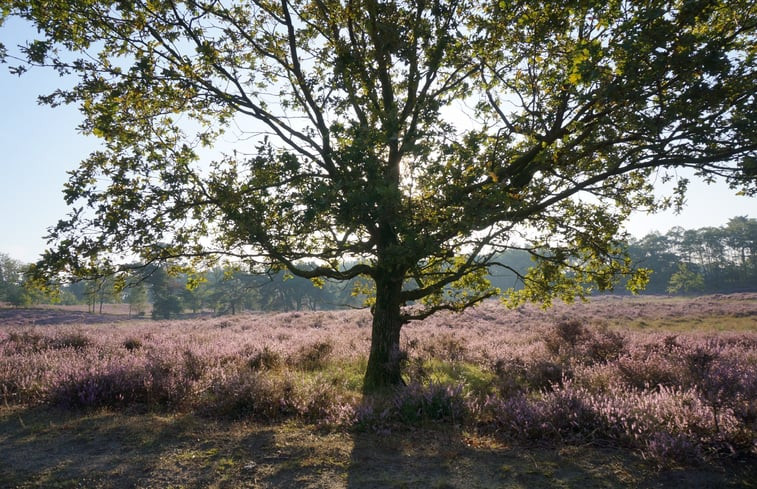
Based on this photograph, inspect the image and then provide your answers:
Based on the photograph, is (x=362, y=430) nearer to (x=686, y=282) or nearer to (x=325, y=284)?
(x=325, y=284)

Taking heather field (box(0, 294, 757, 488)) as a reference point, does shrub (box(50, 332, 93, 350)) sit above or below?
above

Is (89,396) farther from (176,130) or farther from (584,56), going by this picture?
(584,56)

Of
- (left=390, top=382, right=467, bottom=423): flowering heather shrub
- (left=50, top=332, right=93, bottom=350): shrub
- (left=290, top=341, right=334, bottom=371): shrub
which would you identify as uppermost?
(left=50, top=332, right=93, bottom=350): shrub

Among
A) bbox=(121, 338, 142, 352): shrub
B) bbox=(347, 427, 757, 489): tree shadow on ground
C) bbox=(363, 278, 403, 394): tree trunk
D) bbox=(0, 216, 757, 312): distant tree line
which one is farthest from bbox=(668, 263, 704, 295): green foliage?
bbox=(121, 338, 142, 352): shrub

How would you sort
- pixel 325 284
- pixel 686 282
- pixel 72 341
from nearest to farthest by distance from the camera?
pixel 72 341 → pixel 325 284 → pixel 686 282

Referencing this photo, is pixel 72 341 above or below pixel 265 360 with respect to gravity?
above

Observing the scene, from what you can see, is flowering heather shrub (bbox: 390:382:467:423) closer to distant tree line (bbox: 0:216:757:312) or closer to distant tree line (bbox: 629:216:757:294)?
distant tree line (bbox: 0:216:757:312)

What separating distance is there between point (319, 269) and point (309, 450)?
4382mm

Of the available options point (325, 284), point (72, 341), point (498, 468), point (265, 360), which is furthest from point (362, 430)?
point (325, 284)

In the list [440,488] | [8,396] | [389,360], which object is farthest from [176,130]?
[440,488]

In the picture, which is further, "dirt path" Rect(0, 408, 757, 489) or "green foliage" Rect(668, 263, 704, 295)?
"green foliage" Rect(668, 263, 704, 295)

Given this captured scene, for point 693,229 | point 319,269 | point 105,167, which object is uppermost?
point 693,229

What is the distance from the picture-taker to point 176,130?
27.8 feet

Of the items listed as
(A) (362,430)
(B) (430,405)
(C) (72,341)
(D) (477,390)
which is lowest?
(D) (477,390)
